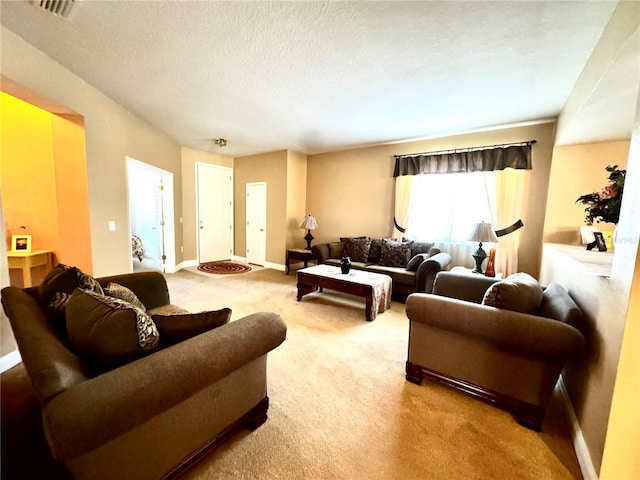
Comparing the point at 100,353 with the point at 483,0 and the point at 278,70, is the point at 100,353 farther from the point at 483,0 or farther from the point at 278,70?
the point at 483,0

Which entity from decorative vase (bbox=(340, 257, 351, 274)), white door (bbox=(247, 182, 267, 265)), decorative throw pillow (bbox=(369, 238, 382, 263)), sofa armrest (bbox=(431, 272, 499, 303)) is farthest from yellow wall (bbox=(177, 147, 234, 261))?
sofa armrest (bbox=(431, 272, 499, 303))

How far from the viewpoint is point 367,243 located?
4.50 m

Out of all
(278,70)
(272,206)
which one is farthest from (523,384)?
(272,206)

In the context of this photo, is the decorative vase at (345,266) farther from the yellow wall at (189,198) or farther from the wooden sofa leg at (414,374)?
the yellow wall at (189,198)

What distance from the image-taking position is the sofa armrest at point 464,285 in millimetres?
2557

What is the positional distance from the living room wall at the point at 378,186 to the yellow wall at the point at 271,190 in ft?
2.23

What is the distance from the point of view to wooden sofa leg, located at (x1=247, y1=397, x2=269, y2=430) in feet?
4.90

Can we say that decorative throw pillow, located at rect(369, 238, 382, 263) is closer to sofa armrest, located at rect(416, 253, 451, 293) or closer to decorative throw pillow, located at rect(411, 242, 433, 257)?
decorative throw pillow, located at rect(411, 242, 433, 257)

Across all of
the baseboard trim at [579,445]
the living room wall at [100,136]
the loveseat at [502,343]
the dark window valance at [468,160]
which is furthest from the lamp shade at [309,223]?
the baseboard trim at [579,445]

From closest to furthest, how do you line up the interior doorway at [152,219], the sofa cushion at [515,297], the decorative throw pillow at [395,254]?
the sofa cushion at [515,297] < the decorative throw pillow at [395,254] < the interior doorway at [152,219]

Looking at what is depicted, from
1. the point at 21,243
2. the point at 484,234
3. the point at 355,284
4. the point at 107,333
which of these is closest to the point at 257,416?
the point at 107,333

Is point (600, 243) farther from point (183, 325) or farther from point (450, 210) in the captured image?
point (183, 325)

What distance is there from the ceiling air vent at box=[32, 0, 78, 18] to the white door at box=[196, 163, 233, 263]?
3.87 m

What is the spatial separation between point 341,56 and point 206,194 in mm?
4541
